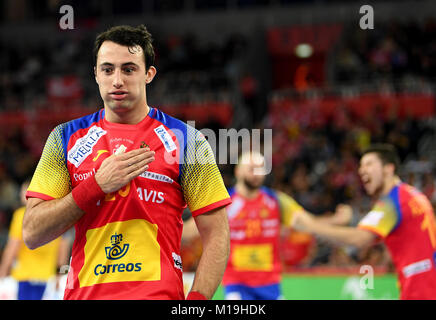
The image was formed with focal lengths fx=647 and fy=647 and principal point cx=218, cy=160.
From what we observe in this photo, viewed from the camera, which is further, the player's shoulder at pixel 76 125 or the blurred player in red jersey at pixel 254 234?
the blurred player in red jersey at pixel 254 234

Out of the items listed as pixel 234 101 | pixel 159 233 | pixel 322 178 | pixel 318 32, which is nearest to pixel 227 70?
pixel 234 101

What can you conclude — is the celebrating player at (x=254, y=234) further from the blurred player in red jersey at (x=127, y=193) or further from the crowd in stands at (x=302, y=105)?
the blurred player in red jersey at (x=127, y=193)

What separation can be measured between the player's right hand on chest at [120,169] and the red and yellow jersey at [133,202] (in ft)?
0.51

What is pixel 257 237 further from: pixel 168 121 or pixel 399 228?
pixel 168 121

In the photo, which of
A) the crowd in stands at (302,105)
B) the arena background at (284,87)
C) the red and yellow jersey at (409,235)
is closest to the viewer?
the red and yellow jersey at (409,235)

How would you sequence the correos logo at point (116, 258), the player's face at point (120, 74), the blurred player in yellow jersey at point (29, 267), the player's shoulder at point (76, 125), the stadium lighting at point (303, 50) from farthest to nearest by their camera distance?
the stadium lighting at point (303, 50)
the blurred player in yellow jersey at point (29, 267)
the player's shoulder at point (76, 125)
the player's face at point (120, 74)
the correos logo at point (116, 258)

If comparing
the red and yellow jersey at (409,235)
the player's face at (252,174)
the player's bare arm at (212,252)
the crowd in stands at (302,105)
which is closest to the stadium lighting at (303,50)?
the crowd in stands at (302,105)

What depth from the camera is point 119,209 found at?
3.09 metres

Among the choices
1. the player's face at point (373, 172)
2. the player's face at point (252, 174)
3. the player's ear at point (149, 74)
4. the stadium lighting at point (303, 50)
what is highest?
the stadium lighting at point (303, 50)

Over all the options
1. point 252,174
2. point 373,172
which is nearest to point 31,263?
point 252,174

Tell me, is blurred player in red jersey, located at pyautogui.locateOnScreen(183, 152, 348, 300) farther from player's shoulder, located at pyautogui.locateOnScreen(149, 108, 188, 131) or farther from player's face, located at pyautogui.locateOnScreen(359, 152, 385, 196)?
player's shoulder, located at pyautogui.locateOnScreen(149, 108, 188, 131)

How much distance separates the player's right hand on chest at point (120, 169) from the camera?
9.66 feet

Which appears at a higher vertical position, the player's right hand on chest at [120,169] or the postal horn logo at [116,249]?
the player's right hand on chest at [120,169]

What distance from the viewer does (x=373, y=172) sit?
570 cm
